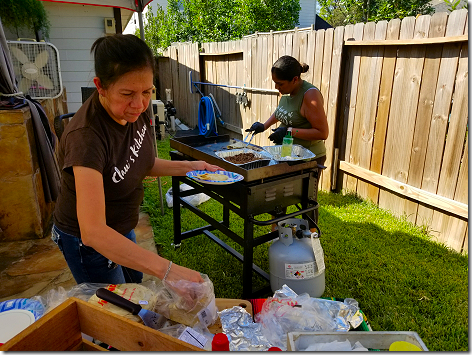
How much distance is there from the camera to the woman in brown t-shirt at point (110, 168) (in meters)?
1.27

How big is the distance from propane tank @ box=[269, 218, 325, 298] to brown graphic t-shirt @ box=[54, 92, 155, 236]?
126cm

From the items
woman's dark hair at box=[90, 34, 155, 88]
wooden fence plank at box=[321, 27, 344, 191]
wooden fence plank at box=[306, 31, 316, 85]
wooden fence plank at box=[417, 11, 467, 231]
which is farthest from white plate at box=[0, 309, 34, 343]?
wooden fence plank at box=[306, 31, 316, 85]

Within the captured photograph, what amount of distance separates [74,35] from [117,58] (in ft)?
23.0

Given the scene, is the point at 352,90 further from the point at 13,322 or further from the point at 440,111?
the point at 13,322

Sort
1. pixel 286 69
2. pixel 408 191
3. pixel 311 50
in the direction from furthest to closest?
pixel 311 50 → pixel 408 191 → pixel 286 69

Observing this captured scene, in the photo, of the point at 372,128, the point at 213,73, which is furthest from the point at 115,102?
the point at 213,73

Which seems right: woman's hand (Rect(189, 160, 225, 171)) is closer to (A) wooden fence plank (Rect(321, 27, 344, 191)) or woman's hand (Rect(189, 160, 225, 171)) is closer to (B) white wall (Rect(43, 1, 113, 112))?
(A) wooden fence plank (Rect(321, 27, 344, 191))

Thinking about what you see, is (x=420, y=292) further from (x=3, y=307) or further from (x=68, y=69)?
(x=68, y=69)

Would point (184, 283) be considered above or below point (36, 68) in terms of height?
below

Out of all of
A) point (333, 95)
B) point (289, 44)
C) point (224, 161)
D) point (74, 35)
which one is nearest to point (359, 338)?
point (224, 161)

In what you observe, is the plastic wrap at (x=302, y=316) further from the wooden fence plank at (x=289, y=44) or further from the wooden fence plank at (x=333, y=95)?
the wooden fence plank at (x=289, y=44)

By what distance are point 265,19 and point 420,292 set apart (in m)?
17.7

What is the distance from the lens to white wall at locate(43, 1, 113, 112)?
6.96 metres

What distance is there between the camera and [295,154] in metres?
2.98
